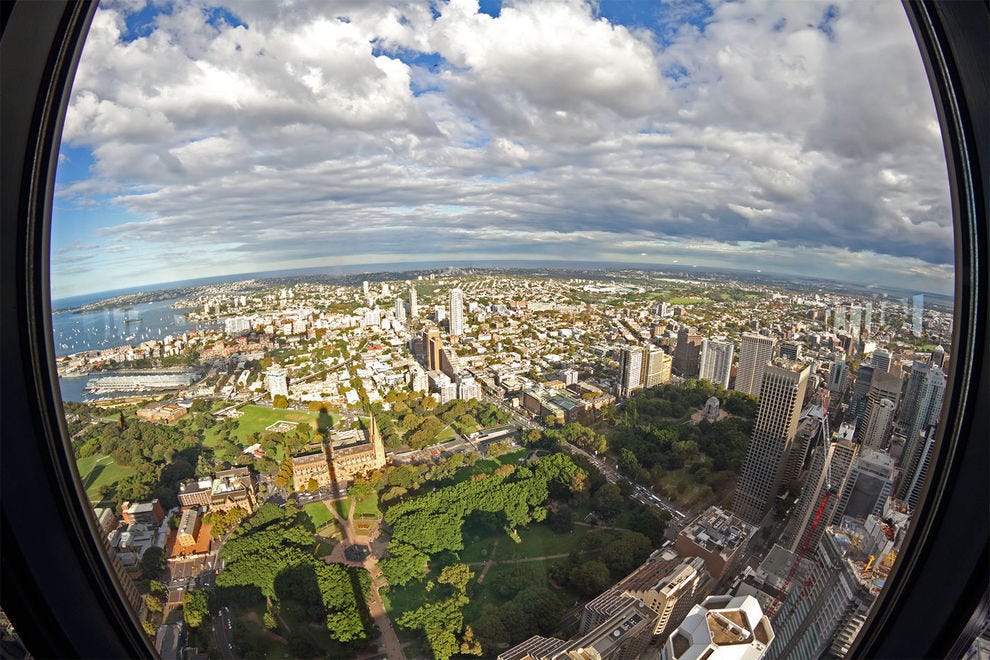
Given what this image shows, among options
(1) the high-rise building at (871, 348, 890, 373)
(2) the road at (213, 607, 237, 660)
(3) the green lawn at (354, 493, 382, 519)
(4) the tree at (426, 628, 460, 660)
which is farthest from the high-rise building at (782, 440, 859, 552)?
(2) the road at (213, 607, 237, 660)

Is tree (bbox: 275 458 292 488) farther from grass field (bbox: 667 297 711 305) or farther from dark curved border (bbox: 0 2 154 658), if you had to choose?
grass field (bbox: 667 297 711 305)

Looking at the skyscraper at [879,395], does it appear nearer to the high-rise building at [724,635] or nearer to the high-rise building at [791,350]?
the high-rise building at [791,350]

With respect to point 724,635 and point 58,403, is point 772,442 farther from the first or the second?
point 58,403

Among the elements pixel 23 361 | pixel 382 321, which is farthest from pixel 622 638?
pixel 382 321

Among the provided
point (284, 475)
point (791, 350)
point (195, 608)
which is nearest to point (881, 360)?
point (791, 350)

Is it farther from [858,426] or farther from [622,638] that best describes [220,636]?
[858,426]

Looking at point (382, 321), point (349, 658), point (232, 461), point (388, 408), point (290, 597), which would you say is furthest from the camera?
point (382, 321)

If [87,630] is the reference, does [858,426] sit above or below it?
below

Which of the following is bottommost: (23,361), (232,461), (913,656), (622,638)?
(622,638)
